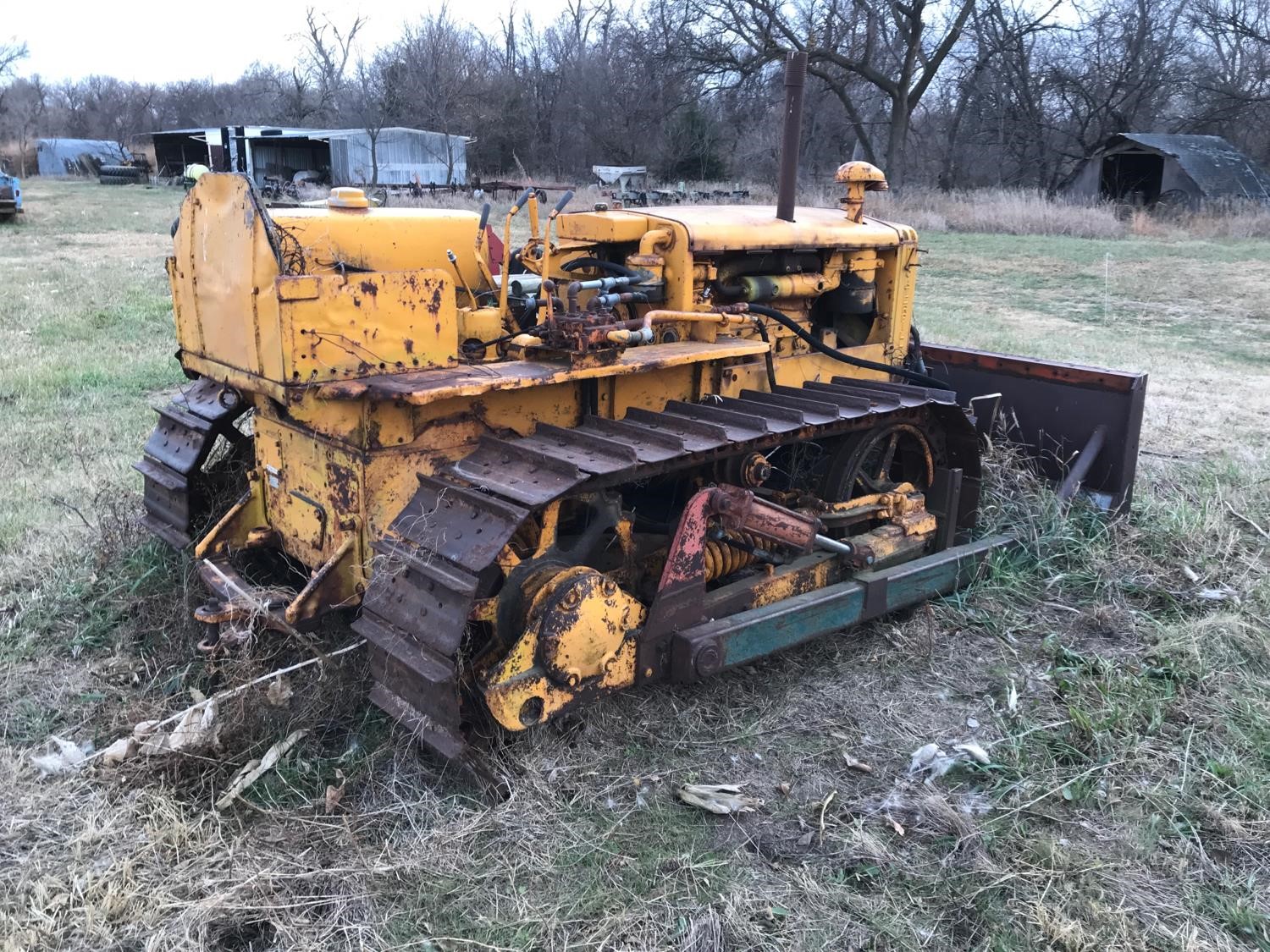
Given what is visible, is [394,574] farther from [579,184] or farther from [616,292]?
[579,184]

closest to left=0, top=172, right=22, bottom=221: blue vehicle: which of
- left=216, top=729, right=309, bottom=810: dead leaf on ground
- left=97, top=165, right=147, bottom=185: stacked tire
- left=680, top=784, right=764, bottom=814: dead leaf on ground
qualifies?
left=97, top=165, right=147, bottom=185: stacked tire

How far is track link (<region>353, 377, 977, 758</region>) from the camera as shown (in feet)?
10.2

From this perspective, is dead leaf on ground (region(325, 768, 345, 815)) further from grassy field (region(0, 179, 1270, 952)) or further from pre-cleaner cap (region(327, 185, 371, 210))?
pre-cleaner cap (region(327, 185, 371, 210))

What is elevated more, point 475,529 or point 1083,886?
point 475,529

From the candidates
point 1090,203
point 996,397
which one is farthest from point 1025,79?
point 996,397

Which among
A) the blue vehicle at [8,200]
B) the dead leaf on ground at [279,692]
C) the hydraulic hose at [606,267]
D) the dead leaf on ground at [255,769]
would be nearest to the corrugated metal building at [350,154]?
the blue vehicle at [8,200]

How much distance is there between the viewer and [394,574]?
130 inches

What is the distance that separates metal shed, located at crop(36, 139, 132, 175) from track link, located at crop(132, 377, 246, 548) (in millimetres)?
49539

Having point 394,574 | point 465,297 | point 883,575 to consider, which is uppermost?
point 465,297

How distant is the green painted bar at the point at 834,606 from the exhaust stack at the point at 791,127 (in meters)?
1.68

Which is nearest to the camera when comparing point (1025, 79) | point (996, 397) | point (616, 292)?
point (616, 292)

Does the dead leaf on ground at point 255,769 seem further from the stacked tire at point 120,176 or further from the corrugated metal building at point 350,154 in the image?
the stacked tire at point 120,176

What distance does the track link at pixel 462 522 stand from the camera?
3.11 meters

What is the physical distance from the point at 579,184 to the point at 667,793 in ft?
107
